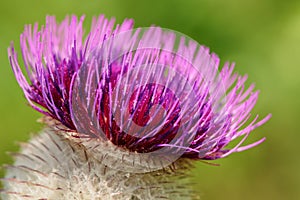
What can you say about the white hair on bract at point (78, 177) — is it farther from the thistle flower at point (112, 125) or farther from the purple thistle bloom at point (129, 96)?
the purple thistle bloom at point (129, 96)

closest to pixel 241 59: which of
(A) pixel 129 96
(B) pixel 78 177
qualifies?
(A) pixel 129 96

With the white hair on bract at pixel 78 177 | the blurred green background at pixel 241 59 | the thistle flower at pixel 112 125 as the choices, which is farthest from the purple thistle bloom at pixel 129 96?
the blurred green background at pixel 241 59

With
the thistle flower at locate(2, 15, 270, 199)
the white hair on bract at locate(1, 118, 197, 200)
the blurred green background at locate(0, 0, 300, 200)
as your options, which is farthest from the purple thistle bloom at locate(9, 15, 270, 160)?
the blurred green background at locate(0, 0, 300, 200)

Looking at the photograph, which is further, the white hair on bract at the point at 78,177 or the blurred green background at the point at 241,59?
the blurred green background at the point at 241,59

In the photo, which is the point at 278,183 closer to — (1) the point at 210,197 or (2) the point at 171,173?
(1) the point at 210,197

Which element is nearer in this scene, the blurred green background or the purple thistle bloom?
the purple thistle bloom

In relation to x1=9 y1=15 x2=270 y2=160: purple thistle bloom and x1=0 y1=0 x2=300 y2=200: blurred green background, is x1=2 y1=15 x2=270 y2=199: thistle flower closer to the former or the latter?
x1=9 y1=15 x2=270 y2=160: purple thistle bloom
